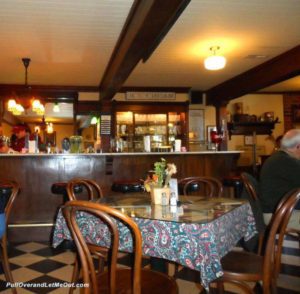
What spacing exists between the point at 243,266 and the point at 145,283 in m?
0.60

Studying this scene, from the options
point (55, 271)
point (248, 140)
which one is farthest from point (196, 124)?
point (55, 271)

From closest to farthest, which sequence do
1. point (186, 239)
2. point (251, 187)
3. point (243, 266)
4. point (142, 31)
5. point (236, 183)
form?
point (186, 239) < point (243, 266) < point (251, 187) < point (142, 31) < point (236, 183)

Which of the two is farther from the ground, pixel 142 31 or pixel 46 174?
pixel 142 31

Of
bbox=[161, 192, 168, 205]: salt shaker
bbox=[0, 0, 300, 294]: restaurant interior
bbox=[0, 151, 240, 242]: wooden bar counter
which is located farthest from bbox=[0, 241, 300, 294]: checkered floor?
bbox=[161, 192, 168, 205]: salt shaker

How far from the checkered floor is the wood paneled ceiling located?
242 centimetres

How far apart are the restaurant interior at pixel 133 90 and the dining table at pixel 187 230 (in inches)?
1.3

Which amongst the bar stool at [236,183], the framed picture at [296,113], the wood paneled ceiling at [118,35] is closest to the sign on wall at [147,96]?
the wood paneled ceiling at [118,35]

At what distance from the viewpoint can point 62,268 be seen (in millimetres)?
3258

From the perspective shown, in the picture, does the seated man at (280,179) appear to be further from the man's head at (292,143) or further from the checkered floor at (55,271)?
the checkered floor at (55,271)

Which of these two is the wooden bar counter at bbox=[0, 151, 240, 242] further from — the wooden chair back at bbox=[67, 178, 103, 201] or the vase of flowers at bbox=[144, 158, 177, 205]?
the vase of flowers at bbox=[144, 158, 177, 205]

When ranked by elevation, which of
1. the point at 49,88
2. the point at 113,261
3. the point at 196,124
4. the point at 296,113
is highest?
the point at 49,88

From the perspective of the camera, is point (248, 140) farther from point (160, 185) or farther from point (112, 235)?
point (112, 235)

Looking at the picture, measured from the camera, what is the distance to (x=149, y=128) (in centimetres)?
750

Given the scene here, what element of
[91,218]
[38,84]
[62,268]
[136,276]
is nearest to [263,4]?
[91,218]
